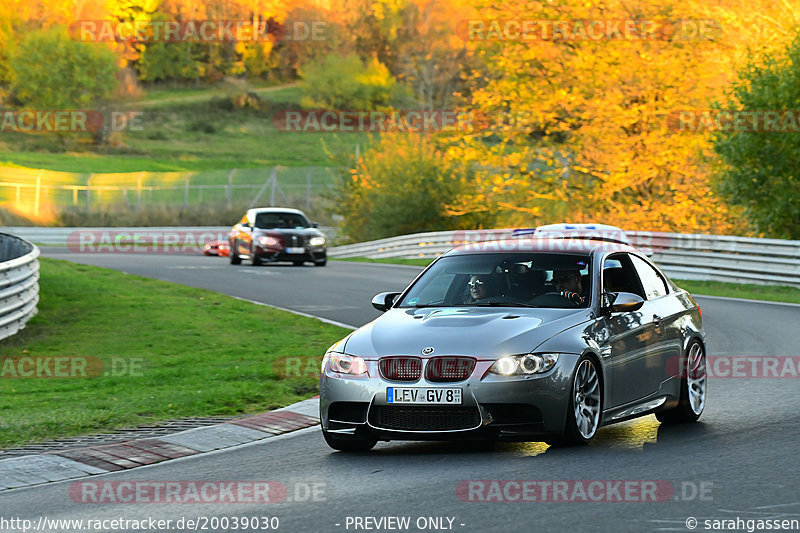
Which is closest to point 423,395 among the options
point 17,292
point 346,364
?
point 346,364

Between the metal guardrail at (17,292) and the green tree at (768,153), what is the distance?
1729cm

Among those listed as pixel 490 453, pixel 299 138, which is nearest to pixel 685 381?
pixel 490 453

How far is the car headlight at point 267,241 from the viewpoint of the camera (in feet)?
108

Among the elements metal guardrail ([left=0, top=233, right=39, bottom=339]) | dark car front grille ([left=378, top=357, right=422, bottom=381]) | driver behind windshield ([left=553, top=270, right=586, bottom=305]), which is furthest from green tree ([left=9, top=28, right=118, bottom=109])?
dark car front grille ([left=378, top=357, right=422, bottom=381])

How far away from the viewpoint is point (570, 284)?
9289 millimetres

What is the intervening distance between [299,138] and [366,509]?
115 metres

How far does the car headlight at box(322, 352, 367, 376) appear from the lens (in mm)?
8352

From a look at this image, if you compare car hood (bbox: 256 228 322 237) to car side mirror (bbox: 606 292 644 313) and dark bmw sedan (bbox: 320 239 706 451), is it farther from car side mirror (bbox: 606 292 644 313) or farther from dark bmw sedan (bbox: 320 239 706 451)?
car side mirror (bbox: 606 292 644 313)

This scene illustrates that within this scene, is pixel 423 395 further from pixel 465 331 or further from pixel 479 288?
pixel 479 288

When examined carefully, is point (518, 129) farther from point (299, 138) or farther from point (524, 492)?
point (299, 138)

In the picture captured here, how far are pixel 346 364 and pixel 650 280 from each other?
3.03 m

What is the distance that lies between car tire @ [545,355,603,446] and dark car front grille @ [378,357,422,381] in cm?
101

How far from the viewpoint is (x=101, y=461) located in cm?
884

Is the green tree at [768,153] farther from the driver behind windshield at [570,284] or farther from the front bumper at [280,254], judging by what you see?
the driver behind windshield at [570,284]
